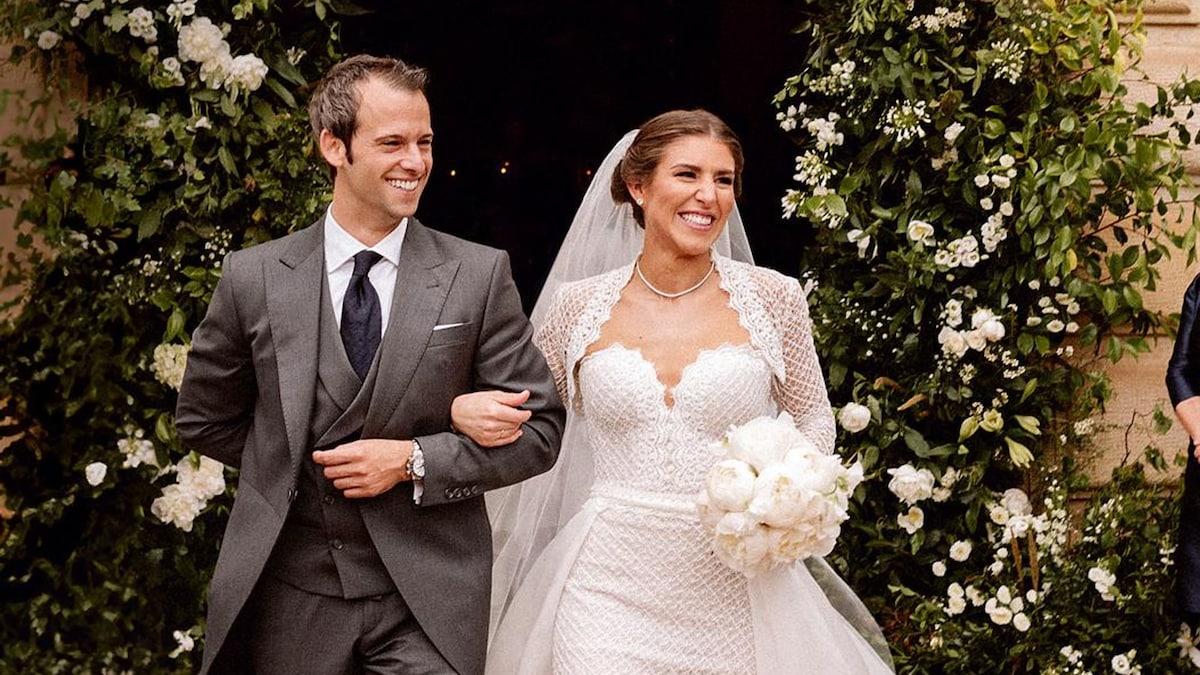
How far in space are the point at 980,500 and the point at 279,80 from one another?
270 cm

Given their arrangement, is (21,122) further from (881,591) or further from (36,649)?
(881,591)

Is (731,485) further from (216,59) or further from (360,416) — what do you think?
(216,59)

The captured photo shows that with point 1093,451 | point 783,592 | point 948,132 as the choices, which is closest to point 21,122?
point 783,592

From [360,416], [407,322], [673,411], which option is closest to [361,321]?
[407,322]

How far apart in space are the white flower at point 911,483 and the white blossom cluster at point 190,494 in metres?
2.18

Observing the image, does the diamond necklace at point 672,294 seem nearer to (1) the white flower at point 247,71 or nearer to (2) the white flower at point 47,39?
(1) the white flower at point 247,71

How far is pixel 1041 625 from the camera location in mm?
4355

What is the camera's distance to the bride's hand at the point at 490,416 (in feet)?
9.36

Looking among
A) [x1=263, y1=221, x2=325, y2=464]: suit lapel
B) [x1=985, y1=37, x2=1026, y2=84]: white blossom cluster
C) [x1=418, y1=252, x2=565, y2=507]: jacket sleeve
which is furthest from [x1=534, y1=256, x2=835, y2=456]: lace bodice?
[x1=985, y1=37, x2=1026, y2=84]: white blossom cluster

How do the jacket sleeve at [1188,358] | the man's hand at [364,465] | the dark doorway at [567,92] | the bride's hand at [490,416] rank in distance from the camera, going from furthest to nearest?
the dark doorway at [567,92] < the jacket sleeve at [1188,358] < the bride's hand at [490,416] < the man's hand at [364,465]

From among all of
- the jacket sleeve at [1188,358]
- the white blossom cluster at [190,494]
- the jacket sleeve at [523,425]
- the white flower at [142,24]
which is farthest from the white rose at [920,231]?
the white flower at [142,24]

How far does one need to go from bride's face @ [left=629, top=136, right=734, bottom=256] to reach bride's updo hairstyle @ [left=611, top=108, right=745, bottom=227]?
19 mm

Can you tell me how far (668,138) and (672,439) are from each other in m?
0.80

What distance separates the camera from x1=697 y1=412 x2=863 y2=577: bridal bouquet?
115 inches
